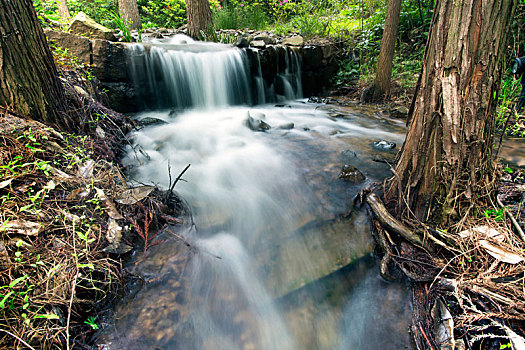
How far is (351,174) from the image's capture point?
275 cm

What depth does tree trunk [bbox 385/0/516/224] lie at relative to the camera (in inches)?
58.6

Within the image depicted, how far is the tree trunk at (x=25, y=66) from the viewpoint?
2.01m

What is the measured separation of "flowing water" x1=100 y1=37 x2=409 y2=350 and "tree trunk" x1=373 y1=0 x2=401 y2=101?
248cm

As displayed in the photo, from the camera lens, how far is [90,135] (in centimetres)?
278

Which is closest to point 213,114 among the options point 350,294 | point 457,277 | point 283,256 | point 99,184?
point 99,184

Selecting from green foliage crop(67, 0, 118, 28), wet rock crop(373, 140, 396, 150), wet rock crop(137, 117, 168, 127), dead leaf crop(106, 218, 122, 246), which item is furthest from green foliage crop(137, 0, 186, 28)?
dead leaf crop(106, 218, 122, 246)

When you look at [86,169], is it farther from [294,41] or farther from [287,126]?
[294,41]

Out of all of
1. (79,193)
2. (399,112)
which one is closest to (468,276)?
(79,193)

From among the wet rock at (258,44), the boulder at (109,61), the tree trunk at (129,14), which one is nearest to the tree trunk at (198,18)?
→ the wet rock at (258,44)

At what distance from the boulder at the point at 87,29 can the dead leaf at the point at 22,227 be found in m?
4.80

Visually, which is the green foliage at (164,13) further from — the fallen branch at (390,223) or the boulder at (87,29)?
the fallen branch at (390,223)

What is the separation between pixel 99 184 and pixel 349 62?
7.88 m

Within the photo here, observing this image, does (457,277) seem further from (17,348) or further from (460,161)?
(17,348)

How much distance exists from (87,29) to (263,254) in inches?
222
